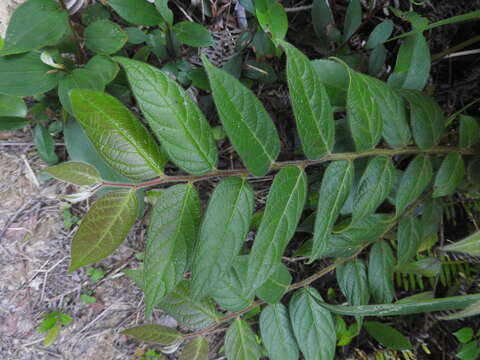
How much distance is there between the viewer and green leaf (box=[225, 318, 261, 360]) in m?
1.08

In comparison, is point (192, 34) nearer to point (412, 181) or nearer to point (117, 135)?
point (117, 135)

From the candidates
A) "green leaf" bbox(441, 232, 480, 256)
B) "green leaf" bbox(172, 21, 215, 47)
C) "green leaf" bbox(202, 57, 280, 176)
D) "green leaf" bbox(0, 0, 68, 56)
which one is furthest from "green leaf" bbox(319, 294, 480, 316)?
"green leaf" bbox(0, 0, 68, 56)

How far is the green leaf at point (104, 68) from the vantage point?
98cm

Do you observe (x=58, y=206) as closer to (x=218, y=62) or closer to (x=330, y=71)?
(x=218, y=62)

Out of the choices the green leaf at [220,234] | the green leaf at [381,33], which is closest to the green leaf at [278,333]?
the green leaf at [220,234]

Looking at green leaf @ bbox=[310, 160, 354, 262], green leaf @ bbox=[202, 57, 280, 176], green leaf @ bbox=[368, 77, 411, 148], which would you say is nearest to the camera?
green leaf @ bbox=[202, 57, 280, 176]

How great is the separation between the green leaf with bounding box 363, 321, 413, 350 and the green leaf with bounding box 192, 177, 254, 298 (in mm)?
769

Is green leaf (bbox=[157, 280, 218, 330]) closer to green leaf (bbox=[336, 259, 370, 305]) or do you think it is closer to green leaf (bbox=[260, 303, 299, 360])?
green leaf (bbox=[260, 303, 299, 360])

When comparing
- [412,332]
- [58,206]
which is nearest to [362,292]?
[412,332]

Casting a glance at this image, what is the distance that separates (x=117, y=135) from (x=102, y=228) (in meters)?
0.18

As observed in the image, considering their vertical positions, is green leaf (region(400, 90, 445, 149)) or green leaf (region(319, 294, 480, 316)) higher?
green leaf (region(400, 90, 445, 149))

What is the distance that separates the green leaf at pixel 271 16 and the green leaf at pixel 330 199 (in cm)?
37

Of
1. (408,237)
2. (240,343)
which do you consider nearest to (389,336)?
(408,237)

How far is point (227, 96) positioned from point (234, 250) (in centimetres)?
27
